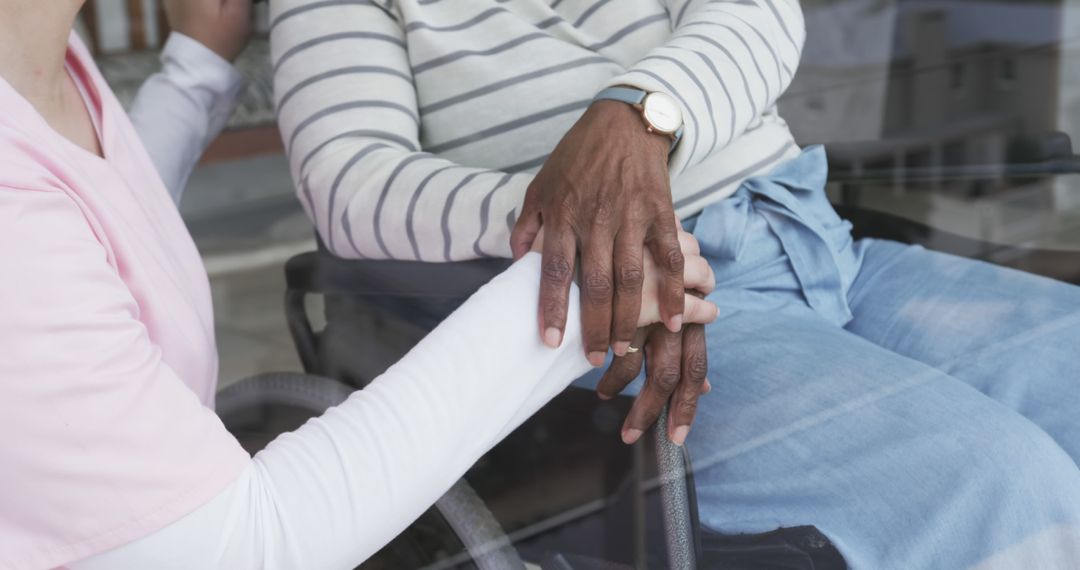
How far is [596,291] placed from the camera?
73 cm

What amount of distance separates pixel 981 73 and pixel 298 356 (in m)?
0.95

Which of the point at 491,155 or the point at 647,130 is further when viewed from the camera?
the point at 491,155

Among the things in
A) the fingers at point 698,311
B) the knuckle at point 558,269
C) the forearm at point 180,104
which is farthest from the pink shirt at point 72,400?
the forearm at point 180,104

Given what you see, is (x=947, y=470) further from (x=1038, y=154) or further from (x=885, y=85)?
(x=885, y=85)

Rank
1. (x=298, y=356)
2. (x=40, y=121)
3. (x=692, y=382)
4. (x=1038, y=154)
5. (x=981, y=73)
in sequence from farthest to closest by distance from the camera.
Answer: (x=981, y=73), (x=1038, y=154), (x=298, y=356), (x=692, y=382), (x=40, y=121)

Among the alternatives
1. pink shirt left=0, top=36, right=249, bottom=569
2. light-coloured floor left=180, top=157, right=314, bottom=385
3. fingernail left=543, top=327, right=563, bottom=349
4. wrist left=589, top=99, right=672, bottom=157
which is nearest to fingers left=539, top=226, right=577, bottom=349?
fingernail left=543, top=327, right=563, bottom=349

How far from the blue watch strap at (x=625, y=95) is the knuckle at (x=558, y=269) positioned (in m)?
0.16

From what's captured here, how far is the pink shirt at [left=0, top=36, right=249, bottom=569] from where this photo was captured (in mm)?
558

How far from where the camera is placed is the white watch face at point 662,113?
32.3 inches

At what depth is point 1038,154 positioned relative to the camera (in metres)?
1.10

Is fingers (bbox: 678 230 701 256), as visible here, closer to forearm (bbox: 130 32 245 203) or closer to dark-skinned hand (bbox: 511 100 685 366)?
dark-skinned hand (bbox: 511 100 685 366)

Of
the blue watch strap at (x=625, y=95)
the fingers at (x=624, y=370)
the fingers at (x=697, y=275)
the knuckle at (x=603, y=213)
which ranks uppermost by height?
the blue watch strap at (x=625, y=95)

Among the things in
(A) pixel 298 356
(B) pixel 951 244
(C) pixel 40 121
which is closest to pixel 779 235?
(B) pixel 951 244

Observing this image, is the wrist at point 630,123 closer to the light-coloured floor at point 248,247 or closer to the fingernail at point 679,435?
the fingernail at point 679,435
